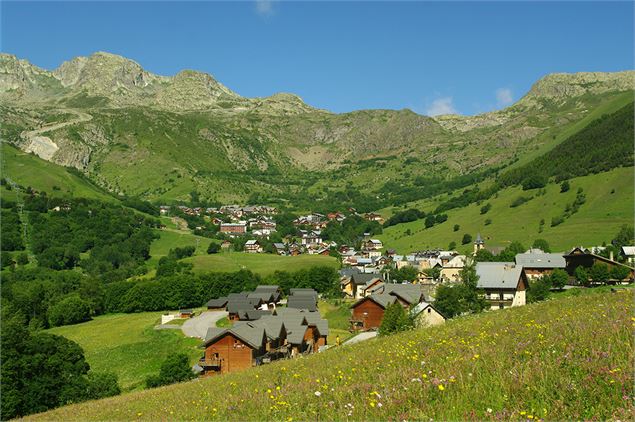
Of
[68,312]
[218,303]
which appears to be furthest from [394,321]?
[68,312]

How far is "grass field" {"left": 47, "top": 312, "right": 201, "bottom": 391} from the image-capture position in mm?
63703

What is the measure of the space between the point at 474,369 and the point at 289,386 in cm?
488

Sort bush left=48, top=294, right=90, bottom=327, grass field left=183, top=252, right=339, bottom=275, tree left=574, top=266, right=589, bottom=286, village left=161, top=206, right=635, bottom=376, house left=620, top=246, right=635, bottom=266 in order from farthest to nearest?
grass field left=183, top=252, right=339, bottom=275 < house left=620, top=246, right=635, bottom=266 < bush left=48, top=294, right=90, bottom=327 < tree left=574, top=266, right=589, bottom=286 < village left=161, top=206, right=635, bottom=376

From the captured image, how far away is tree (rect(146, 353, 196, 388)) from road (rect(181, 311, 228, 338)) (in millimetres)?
28311

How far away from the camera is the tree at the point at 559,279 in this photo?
284 feet

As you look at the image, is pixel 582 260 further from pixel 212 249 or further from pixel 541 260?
pixel 212 249

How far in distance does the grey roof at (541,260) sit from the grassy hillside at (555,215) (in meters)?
31.8

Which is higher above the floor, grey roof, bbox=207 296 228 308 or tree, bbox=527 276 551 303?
tree, bbox=527 276 551 303

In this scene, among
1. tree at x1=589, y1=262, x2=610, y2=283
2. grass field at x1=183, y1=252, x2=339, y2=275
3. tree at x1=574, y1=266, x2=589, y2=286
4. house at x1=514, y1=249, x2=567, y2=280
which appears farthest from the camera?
grass field at x1=183, y1=252, x2=339, y2=275

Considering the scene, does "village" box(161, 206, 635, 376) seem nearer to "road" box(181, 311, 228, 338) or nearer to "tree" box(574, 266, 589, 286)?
"road" box(181, 311, 228, 338)

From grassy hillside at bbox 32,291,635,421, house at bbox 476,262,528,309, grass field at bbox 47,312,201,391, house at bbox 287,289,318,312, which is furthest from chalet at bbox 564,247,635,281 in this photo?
grassy hillside at bbox 32,291,635,421

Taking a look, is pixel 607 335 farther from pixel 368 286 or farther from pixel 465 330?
pixel 368 286

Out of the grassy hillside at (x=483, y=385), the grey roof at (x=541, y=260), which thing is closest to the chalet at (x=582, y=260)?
the grey roof at (x=541, y=260)

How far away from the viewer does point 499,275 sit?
85688 millimetres
